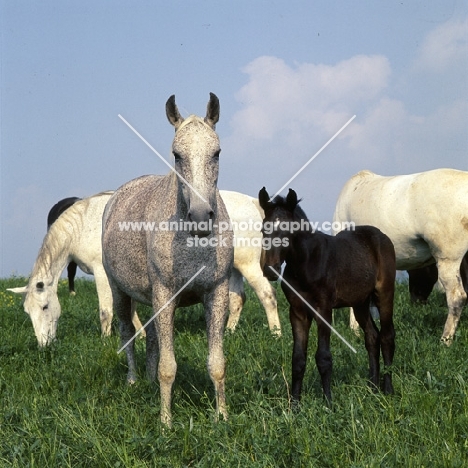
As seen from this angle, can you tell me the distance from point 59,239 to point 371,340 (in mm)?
5318

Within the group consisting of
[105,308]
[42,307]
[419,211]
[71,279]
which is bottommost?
[71,279]

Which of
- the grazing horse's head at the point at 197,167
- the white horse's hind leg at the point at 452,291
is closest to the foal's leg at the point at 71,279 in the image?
the white horse's hind leg at the point at 452,291

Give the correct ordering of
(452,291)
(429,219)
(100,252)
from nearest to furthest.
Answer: (452,291), (429,219), (100,252)

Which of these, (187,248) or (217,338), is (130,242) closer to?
(187,248)

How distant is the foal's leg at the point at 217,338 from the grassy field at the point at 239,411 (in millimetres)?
163

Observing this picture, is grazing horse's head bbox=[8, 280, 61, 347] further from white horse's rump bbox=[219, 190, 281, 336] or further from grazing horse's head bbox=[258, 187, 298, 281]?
grazing horse's head bbox=[258, 187, 298, 281]

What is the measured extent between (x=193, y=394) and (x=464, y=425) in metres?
2.40

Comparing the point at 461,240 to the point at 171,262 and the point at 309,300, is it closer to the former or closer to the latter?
the point at 309,300

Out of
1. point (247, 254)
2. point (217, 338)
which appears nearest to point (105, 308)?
point (247, 254)

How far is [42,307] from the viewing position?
28.8 ft

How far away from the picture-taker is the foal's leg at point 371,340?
19.1ft

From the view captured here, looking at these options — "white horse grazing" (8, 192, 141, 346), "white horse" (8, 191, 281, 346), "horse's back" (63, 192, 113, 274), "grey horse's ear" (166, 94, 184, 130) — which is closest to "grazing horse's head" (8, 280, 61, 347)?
"white horse grazing" (8, 192, 141, 346)

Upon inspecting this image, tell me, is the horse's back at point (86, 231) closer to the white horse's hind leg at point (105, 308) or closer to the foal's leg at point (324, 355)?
the white horse's hind leg at point (105, 308)

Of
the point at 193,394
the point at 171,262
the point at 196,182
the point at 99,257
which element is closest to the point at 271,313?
the point at 99,257
